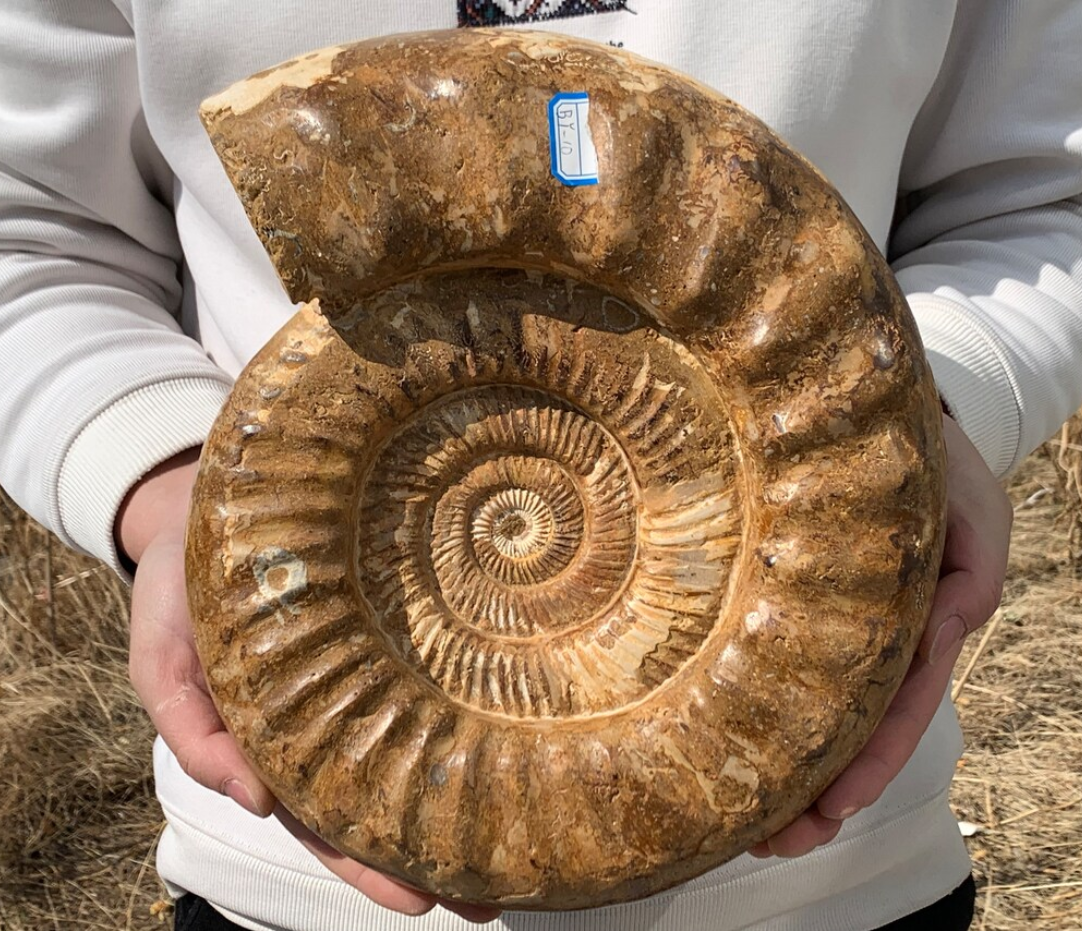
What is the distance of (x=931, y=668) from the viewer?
0.83 m

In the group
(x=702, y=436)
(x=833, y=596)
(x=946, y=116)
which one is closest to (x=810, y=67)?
(x=946, y=116)

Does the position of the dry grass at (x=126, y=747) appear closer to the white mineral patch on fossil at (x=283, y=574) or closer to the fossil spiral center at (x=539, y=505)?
the fossil spiral center at (x=539, y=505)

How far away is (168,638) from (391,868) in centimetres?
29

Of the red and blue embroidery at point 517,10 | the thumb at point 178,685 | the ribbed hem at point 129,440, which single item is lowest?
the thumb at point 178,685

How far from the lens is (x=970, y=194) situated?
1104 mm

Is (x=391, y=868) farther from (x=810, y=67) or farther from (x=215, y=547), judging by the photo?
(x=810, y=67)

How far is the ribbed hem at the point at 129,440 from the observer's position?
958 mm

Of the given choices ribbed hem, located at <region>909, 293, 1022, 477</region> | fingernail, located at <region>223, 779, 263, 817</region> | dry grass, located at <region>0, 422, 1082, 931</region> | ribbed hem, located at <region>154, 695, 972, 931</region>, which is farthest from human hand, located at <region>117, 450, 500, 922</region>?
dry grass, located at <region>0, 422, 1082, 931</region>

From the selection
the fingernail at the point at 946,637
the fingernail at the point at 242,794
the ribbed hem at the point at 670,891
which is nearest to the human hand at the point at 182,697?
the fingernail at the point at 242,794

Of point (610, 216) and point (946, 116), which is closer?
point (610, 216)

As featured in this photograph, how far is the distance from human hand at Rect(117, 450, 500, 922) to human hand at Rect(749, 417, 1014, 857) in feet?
0.95

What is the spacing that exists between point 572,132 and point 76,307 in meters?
0.59

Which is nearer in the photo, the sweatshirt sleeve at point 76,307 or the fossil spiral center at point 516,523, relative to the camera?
the fossil spiral center at point 516,523

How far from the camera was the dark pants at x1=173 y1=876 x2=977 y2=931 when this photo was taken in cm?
105
